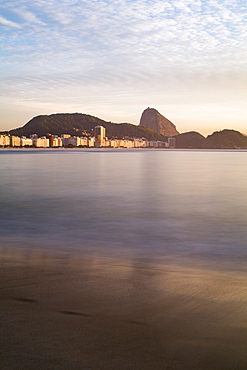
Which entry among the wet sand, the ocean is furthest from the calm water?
the wet sand

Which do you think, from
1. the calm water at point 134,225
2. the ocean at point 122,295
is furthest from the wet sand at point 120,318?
the calm water at point 134,225

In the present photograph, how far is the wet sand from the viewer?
3.38 m

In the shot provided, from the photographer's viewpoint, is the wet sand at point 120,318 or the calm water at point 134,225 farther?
the calm water at point 134,225

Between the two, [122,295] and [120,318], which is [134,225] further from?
[120,318]

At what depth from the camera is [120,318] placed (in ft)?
13.8

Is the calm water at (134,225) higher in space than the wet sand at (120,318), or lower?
lower

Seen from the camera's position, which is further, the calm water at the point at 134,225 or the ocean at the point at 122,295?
the calm water at the point at 134,225

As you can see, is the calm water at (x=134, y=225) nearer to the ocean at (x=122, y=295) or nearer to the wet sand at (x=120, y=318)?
the ocean at (x=122, y=295)

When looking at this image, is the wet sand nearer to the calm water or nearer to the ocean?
the ocean

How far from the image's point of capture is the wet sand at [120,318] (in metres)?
3.38

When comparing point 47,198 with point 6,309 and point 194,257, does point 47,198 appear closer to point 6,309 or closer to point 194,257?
point 194,257

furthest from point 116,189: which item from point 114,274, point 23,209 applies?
point 114,274

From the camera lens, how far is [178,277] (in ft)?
19.6

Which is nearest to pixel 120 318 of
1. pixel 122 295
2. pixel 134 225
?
pixel 122 295
